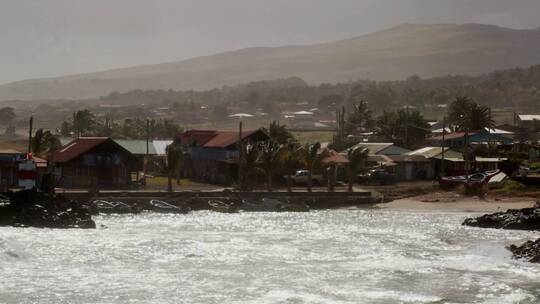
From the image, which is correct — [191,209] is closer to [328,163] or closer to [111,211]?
[111,211]

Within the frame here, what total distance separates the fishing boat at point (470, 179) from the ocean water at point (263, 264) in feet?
71.9

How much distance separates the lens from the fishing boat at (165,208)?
272 ft

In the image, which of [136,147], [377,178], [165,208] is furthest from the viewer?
[136,147]

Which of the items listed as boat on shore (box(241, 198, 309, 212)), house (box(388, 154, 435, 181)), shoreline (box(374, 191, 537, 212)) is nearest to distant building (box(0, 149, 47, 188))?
boat on shore (box(241, 198, 309, 212))

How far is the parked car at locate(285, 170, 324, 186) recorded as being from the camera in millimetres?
102062

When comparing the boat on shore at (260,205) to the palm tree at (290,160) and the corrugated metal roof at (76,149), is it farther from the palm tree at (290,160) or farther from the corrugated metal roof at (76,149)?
the corrugated metal roof at (76,149)

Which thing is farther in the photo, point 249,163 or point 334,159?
point 334,159

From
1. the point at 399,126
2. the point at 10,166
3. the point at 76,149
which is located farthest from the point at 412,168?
the point at 10,166

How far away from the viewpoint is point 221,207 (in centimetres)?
8438

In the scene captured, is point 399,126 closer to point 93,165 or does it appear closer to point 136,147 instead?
point 136,147

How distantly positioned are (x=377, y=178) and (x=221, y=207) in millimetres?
26199

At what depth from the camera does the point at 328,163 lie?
102m

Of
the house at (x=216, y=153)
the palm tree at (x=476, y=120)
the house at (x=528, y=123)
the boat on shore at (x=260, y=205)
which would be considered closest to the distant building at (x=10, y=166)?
the boat on shore at (x=260, y=205)

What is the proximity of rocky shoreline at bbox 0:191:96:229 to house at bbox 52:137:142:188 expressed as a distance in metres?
24.7
